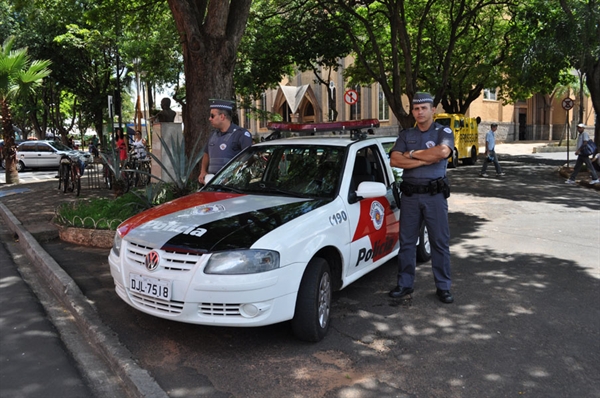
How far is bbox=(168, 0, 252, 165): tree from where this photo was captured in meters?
8.20

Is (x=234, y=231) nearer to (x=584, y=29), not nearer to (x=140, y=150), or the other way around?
(x=140, y=150)

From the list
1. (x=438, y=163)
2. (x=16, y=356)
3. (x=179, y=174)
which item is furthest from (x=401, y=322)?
(x=179, y=174)

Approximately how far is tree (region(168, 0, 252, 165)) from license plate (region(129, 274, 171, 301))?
15.2 feet

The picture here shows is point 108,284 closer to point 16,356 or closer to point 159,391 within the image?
point 16,356

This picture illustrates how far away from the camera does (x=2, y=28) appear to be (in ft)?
91.0

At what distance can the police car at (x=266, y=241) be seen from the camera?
3613 mm

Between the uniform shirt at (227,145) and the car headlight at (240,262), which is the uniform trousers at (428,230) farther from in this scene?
the uniform shirt at (227,145)

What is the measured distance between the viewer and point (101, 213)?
7.81 metres

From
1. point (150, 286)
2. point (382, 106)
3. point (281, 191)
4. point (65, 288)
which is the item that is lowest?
point (65, 288)

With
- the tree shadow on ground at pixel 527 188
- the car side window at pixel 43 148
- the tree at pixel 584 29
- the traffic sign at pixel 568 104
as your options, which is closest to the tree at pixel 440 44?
the traffic sign at pixel 568 104

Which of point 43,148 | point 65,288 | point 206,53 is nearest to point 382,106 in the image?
point 43,148

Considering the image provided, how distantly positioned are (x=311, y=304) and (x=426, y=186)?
1721mm

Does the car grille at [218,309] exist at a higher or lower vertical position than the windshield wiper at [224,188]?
lower

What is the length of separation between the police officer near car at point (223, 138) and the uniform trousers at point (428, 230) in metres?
2.22
